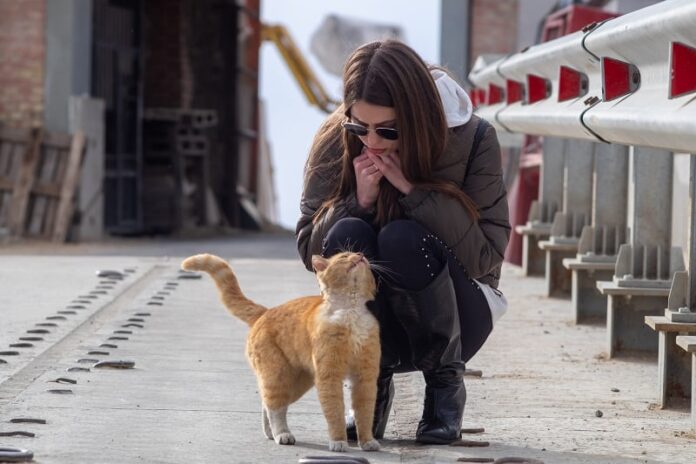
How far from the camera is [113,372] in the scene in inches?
267

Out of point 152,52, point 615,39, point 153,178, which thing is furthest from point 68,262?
point 152,52

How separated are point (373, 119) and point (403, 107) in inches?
4.3

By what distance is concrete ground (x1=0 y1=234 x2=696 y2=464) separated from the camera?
513cm

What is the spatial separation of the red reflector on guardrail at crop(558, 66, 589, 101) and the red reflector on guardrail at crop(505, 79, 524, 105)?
2.20 meters

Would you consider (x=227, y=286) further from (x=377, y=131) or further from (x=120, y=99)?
(x=120, y=99)

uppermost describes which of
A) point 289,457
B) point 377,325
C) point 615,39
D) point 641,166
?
point 615,39

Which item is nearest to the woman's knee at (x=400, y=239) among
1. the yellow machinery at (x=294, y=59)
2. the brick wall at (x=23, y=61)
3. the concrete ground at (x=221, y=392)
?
the concrete ground at (x=221, y=392)

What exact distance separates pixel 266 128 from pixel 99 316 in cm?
2908

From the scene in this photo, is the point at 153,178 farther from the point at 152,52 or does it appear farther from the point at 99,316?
the point at 99,316

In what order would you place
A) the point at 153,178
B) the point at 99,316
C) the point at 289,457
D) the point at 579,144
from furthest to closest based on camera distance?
the point at 153,178, the point at 579,144, the point at 99,316, the point at 289,457

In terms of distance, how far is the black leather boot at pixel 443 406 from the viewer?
5.29 metres

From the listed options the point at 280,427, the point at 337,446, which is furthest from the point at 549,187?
the point at 337,446

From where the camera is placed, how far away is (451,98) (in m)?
5.38

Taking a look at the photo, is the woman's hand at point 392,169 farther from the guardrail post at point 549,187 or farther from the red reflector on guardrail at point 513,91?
the guardrail post at point 549,187
